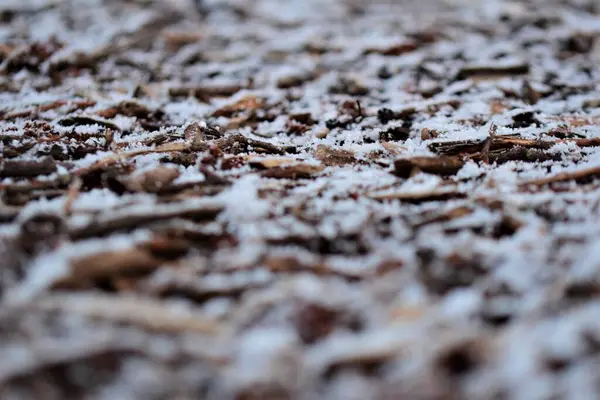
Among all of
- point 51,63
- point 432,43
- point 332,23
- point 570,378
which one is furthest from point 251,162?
point 332,23

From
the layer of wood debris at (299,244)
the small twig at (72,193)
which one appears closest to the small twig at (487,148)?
the layer of wood debris at (299,244)

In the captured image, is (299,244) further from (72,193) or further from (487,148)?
(487,148)

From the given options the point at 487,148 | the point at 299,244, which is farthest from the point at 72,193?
the point at 487,148

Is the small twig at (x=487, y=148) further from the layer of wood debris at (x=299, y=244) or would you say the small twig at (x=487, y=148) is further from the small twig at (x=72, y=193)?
the small twig at (x=72, y=193)

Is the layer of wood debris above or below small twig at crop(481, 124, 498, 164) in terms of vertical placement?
above

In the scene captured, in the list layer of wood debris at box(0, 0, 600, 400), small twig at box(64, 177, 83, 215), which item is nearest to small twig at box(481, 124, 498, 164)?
layer of wood debris at box(0, 0, 600, 400)

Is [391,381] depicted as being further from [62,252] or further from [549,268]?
[62,252]

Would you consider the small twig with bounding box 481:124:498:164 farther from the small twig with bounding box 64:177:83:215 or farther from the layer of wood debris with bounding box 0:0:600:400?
the small twig with bounding box 64:177:83:215

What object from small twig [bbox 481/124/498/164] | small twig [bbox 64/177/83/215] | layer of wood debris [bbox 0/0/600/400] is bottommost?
small twig [bbox 481/124/498/164]
